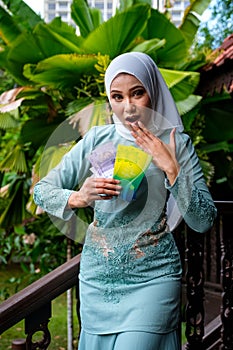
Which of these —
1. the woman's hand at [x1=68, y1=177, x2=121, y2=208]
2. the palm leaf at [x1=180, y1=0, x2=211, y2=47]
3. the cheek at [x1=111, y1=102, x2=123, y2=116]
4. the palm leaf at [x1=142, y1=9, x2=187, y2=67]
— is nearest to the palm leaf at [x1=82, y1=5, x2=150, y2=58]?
the palm leaf at [x1=142, y1=9, x2=187, y2=67]

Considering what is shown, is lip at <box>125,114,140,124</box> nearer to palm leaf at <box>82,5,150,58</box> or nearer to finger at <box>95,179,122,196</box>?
finger at <box>95,179,122,196</box>

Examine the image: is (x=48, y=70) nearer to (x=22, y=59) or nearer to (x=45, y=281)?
(x=22, y=59)

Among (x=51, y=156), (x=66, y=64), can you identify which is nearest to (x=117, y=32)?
(x=66, y=64)

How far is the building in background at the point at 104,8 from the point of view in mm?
3969

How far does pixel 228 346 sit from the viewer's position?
2.32 m

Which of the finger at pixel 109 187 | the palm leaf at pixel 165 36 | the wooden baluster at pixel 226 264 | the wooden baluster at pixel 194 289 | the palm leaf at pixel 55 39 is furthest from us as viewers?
the palm leaf at pixel 165 36

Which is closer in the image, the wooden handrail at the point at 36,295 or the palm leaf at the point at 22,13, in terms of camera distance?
the wooden handrail at the point at 36,295

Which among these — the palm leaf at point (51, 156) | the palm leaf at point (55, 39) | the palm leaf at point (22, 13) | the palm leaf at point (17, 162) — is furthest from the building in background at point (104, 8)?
the palm leaf at point (51, 156)

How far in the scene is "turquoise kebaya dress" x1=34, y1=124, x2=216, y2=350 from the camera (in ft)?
4.05

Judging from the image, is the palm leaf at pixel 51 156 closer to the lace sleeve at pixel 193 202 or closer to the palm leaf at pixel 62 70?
the lace sleeve at pixel 193 202

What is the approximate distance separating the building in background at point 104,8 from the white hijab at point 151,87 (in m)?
2.42

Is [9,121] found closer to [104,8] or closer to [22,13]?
[22,13]

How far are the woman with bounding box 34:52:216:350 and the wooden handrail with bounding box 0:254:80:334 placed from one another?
0.91ft

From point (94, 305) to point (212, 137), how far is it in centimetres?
301
